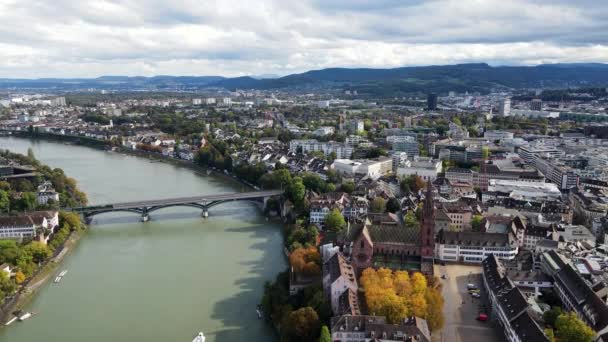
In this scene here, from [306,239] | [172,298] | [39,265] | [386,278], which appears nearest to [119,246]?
[39,265]

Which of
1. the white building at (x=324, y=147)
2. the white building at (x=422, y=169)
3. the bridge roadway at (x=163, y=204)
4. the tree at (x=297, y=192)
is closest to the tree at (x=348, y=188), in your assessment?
the tree at (x=297, y=192)

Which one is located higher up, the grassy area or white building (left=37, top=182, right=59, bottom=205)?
white building (left=37, top=182, right=59, bottom=205)

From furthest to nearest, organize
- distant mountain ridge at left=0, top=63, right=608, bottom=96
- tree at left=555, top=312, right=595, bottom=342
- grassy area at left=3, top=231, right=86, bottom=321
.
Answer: distant mountain ridge at left=0, top=63, right=608, bottom=96 < grassy area at left=3, top=231, right=86, bottom=321 < tree at left=555, top=312, right=595, bottom=342

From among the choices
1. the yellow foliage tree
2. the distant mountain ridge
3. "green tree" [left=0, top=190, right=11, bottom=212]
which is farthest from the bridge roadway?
the distant mountain ridge

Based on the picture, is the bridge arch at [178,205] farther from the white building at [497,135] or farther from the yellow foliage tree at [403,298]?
the white building at [497,135]

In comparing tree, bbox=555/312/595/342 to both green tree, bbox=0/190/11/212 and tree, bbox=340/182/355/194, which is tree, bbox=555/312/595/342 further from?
green tree, bbox=0/190/11/212

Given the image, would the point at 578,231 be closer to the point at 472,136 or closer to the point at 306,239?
the point at 306,239

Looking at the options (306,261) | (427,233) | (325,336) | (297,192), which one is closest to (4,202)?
(297,192)
